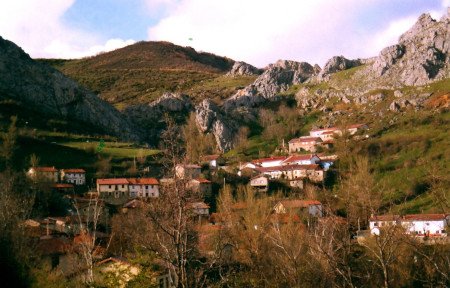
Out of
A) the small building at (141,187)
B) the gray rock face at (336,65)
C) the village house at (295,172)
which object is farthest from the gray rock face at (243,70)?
the small building at (141,187)

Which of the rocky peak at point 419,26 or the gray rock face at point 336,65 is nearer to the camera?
the rocky peak at point 419,26

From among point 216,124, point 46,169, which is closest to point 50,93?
point 216,124

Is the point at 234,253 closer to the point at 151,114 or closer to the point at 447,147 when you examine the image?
the point at 447,147

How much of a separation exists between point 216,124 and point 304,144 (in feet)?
70.4

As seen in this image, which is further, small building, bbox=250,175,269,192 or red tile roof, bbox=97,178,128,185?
small building, bbox=250,175,269,192

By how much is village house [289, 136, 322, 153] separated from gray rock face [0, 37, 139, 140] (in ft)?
109

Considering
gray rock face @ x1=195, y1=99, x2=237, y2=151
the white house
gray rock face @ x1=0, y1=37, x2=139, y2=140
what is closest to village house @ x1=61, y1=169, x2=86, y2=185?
the white house

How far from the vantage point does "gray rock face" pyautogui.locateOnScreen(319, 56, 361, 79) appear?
149750 mm

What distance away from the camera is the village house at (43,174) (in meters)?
60.4

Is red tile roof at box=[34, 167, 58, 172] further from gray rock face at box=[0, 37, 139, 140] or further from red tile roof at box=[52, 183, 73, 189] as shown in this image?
gray rock face at box=[0, 37, 139, 140]

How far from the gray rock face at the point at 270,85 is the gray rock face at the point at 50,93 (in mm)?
32134

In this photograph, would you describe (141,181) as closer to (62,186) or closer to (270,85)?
(62,186)

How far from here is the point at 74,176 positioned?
7056 cm

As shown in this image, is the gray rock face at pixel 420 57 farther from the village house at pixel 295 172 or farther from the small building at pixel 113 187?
the small building at pixel 113 187
